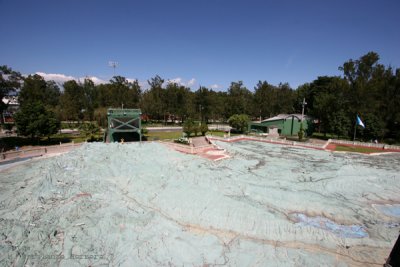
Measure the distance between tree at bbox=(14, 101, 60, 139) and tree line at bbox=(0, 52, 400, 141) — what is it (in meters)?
0.40

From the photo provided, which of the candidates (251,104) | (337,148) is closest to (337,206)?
(337,148)

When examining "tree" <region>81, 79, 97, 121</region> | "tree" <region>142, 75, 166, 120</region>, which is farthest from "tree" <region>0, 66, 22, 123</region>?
"tree" <region>142, 75, 166, 120</region>

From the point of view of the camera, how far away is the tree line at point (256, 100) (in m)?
43.2

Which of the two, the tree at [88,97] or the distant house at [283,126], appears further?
the tree at [88,97]

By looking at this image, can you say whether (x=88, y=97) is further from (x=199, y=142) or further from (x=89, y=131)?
(x=199, y=142)

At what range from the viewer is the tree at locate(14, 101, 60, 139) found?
32.6 meters

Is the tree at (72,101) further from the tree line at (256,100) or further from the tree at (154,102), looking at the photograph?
the tree at (154,102)

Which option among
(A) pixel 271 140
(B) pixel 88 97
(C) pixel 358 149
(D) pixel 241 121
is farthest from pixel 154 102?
(C) pixel 358 149

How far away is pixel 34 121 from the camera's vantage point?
33.0m

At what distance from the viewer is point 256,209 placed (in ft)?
53.2

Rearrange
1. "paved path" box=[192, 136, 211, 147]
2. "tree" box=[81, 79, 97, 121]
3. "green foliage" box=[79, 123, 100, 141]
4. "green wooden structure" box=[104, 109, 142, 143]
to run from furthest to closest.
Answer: "tree" box=[81, 79, 97, 121]
"green foliage" box=[79, 123, 100, 141]
"paved path" box=[192, 136, 211, 147]
"green wooden structure" box=[104, 109, 142, 143]

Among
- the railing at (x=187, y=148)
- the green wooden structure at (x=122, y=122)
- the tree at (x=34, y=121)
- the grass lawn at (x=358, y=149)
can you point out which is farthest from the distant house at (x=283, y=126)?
the tree at (x=34, y=121)

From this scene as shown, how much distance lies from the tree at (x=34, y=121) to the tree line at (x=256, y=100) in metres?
0.40

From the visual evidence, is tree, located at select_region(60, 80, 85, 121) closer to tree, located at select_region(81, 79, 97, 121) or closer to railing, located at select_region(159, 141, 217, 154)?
tree, located at select_region(81, 79, 97, 121)
